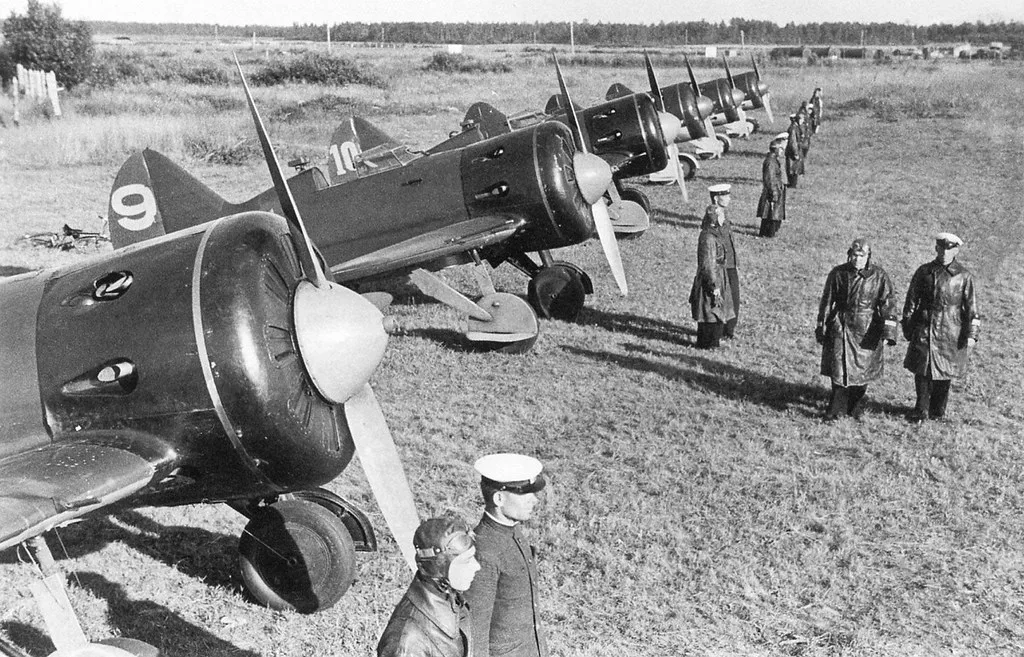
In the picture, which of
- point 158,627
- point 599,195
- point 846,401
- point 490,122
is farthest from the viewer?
point 490,122

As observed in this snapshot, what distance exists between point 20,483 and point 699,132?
679 inches

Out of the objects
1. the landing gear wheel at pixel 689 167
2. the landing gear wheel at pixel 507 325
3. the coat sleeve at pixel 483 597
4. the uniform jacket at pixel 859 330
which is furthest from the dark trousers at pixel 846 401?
the landing gear wheel at pixel 689 167

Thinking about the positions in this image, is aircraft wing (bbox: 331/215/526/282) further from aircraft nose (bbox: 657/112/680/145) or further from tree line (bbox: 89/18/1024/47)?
tree line (bbox: 89/18/1024/47)

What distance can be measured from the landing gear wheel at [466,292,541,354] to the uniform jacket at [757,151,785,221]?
694 centimetres

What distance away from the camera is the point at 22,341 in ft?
13.3

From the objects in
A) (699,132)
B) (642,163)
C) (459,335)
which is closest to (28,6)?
(699,132)

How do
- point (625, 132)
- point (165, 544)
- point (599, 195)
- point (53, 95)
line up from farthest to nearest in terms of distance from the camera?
point (53, 95), point (625, 132), point (599, 195), point (165, 544)

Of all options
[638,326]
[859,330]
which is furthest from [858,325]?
[638,326]

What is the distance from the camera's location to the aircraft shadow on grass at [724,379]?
7770 mm

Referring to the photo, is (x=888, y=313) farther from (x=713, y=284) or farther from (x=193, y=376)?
(x=193, y=376)

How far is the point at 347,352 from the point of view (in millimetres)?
3990

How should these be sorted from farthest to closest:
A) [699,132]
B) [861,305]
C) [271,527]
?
[699,132] < [861,305] < [271,527]

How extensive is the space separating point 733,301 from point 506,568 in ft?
21.3

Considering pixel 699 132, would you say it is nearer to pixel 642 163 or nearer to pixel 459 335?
pixel 642 163
